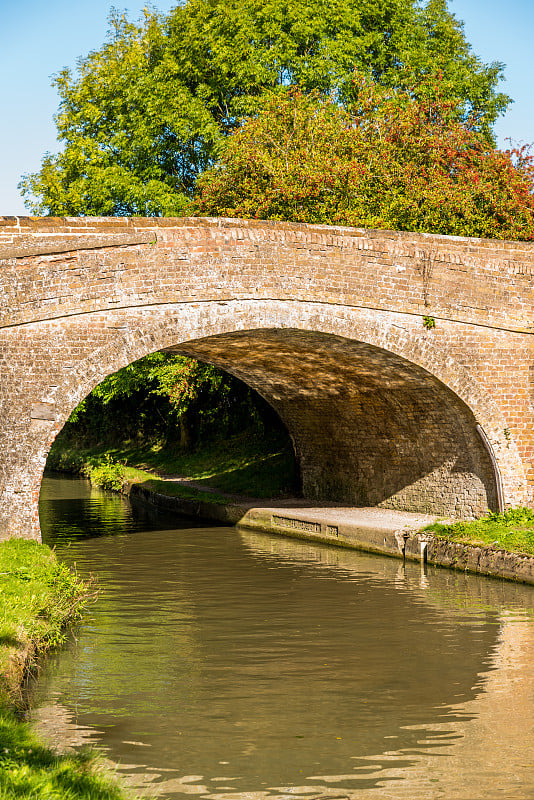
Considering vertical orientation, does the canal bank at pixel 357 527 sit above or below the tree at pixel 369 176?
below

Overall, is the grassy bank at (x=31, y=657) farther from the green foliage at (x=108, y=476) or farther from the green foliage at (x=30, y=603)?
the green foliage at (x=108, y=476)

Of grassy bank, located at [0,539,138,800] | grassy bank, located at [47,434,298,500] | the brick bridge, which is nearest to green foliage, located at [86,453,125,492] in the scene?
grassy bank, located at [47,434,298,500]

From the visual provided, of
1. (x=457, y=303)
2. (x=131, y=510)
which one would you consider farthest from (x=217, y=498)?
(x=457, y=303)

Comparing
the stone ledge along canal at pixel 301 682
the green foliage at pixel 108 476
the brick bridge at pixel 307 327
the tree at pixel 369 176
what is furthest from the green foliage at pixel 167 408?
the stone ledge along canal at pixel 301 682

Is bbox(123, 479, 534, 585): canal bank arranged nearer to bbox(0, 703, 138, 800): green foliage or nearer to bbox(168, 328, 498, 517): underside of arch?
bbox(168, 328, 498, 517): underside of arch

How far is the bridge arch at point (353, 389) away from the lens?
11.1m

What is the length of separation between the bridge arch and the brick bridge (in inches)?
1.1

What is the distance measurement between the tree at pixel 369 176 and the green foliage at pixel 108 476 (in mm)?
9429

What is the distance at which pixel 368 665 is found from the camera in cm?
751

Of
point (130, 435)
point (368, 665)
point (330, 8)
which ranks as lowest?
point (368, 665)

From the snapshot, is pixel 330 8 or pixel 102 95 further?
pixel 102 95

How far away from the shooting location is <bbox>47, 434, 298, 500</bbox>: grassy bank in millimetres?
19734

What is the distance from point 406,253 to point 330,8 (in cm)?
1194

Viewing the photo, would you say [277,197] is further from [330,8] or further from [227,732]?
[227,732]
